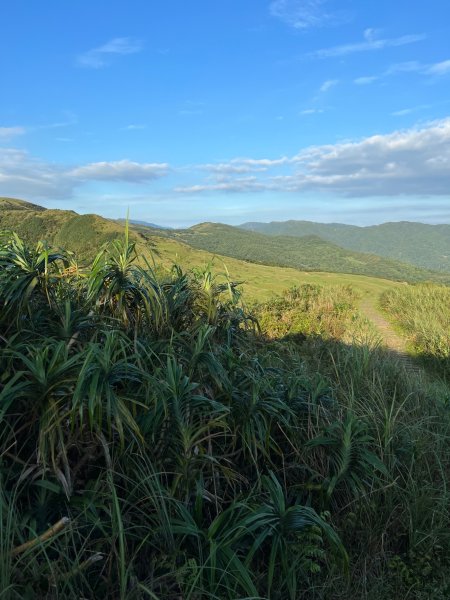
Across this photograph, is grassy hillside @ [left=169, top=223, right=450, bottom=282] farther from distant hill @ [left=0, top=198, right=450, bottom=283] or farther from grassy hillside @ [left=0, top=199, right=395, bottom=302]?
grassy hillside @ [left=0, top=199, right=395, bottom=302]

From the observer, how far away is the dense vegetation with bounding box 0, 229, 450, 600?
7.23ft

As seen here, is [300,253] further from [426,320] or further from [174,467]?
[174,467]

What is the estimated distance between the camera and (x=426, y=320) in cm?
1212

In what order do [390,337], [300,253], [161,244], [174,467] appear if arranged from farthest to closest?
[300,253], [161,244], [390,337], [174,467]

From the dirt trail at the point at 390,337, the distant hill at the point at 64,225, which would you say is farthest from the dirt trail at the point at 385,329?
the distant hill at the point at 64,225

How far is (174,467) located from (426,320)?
36.4 ft

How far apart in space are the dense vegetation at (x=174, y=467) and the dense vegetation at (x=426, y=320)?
218 inches

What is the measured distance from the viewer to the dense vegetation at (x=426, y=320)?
30.1 ft

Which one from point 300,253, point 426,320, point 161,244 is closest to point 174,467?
point 426,320

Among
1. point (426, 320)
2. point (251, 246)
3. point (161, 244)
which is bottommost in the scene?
point (426, 320)

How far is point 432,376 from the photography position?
8.04 m

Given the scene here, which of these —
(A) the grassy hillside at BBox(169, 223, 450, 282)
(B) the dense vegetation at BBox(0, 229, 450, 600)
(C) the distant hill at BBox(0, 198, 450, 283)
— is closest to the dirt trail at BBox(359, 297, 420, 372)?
(B) the dense vegetation at BBox(0, 229, 450, 600)

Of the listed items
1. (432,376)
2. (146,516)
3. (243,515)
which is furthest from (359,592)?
(432,376)

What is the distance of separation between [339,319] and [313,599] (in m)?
10.9
